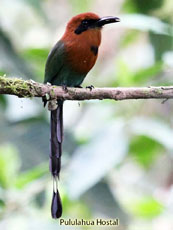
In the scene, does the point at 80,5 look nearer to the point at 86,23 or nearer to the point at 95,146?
the point at 86,23

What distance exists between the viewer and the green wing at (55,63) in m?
3.26

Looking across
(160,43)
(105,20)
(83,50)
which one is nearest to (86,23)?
(105,20)

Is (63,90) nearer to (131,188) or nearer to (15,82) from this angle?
(15,82)

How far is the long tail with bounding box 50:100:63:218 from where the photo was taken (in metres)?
2.80

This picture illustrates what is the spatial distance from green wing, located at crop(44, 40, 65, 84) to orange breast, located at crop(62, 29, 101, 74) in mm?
54

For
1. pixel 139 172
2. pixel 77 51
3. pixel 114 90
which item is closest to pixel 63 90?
pixel 114 90

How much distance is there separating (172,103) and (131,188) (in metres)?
0.91

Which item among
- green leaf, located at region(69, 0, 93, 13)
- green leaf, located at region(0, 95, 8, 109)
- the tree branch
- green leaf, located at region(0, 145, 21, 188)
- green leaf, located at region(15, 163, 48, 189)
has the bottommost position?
green leaf, located at region(15, 163, 48, 189)

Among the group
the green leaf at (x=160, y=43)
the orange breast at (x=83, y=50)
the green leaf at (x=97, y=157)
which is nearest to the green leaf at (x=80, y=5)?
the green leaf at (x=160, y=43)

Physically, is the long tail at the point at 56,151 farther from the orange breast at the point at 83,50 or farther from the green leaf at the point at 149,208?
the green leaf at the point at 149,208

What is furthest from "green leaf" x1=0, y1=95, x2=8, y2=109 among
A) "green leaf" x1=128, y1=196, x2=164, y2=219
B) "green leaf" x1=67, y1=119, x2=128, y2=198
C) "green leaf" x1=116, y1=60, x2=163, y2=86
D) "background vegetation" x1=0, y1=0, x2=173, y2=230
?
"green leaf" x1=128, y1=196, x2=164, y2=219

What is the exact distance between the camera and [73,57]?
3.19m

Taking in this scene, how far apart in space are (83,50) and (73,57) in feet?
0.27

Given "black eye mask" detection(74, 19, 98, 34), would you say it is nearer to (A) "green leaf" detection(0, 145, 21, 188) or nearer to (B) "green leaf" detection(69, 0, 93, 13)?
(A) "green leaf" detection(0, 145, 21, 188)
